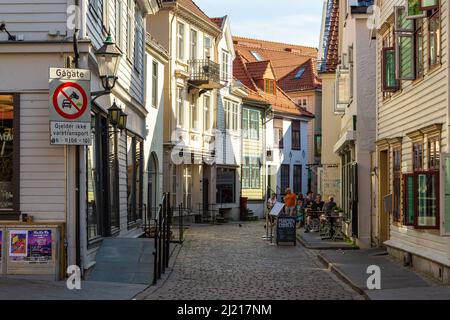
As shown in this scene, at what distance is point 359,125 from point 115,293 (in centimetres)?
1195

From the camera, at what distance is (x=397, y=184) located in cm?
1770

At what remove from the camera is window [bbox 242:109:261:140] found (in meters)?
45.3

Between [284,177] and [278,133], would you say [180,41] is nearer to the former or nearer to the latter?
[278,133]

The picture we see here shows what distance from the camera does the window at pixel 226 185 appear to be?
41.4 meters

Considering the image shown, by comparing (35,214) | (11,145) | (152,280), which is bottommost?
(152,280)

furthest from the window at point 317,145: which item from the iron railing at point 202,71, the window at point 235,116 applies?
the iron railing at point 202,71

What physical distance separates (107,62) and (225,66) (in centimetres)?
2883

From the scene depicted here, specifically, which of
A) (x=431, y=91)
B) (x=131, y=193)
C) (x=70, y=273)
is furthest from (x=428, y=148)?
(x=131, y=193)

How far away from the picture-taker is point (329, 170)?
3425cm

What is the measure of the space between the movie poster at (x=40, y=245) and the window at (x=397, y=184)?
8.36 m

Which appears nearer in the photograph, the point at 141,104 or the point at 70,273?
the point at 70,273

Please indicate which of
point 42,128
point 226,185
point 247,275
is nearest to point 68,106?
point 42,128

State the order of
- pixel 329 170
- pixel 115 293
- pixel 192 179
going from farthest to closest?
pixel 192 179
pixel 329 170
pixel 115 293
